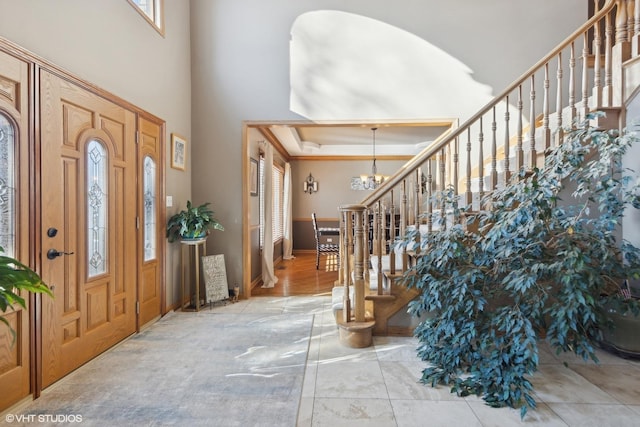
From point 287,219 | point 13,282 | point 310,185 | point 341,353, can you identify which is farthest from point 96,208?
point 310,185

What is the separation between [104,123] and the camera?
8.34 feet

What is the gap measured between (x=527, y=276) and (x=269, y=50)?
146 inches

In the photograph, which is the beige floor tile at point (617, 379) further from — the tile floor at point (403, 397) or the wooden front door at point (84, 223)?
the wooden front door at point (84, 223)

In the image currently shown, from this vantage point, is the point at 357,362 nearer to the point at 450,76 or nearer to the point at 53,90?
the point at 53,90

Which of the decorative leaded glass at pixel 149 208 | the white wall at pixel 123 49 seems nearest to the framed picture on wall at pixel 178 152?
the white wall at pixel 123 49

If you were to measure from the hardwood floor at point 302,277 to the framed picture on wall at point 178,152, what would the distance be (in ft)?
6.18

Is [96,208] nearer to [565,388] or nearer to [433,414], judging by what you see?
[433,414]

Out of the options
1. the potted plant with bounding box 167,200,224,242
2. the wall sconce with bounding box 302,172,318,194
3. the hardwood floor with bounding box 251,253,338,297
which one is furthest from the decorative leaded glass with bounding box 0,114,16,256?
the wall sconce with bounding box 302,172,318,194

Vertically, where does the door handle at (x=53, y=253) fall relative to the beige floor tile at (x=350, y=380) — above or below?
above

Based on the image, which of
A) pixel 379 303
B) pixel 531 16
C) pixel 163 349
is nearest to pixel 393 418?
pixel 379 303

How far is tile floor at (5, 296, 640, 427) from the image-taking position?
5.67 ft

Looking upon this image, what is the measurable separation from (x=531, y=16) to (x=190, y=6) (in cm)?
418

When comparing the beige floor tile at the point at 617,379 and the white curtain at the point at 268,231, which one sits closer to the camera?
the beige floor tile at the point at 617,379

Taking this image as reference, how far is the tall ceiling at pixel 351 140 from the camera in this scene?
607cm
